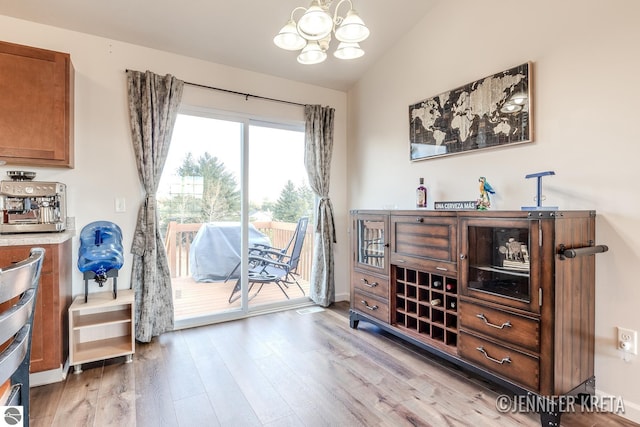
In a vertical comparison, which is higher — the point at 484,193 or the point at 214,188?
the point at 214,188

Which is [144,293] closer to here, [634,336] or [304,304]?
[304,304]

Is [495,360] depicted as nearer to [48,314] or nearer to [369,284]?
[369,284]

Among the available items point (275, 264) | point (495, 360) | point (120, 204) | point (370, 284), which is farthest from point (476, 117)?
→ point (120, 204)

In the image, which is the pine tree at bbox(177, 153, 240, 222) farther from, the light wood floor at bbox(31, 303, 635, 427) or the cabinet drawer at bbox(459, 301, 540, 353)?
the cabinet drawer at bbox(459, 301, 540, 353)

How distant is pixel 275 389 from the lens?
2.09 m

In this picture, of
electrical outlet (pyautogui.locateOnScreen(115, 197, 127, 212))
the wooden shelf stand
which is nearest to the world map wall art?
electrical outlet (pyautogui.locateOnScreen(115, 197, 127, 212))

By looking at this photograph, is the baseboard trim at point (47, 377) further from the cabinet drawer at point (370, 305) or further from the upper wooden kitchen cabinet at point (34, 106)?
the cabinet drawer at point (370, 305)

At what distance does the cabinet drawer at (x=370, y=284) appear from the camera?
2.85 meters

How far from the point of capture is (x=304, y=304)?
3881mm

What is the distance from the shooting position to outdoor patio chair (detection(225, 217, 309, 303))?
11.7 feet

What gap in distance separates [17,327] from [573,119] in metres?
2.81

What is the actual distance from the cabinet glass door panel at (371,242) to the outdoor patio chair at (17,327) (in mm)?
2315

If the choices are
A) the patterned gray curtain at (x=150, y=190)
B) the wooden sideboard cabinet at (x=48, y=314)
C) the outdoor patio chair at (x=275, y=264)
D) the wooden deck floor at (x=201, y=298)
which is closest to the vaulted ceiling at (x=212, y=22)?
the patterned gray curtain at (x=150, y=190)

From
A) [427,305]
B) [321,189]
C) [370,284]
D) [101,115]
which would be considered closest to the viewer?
[427,305]
